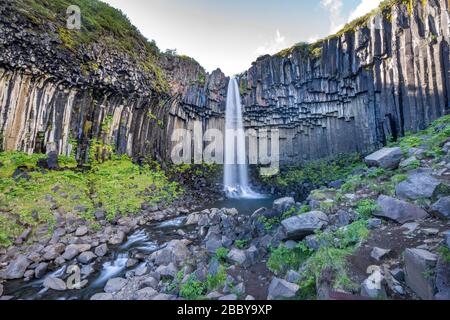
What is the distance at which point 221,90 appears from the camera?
24.4m

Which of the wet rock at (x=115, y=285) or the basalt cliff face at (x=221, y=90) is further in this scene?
the basalt cliff face at (x=221, y=90)

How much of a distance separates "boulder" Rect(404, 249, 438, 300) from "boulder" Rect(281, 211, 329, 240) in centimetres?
208

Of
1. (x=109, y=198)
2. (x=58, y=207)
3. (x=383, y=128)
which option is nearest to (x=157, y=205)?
(x=109, y=198)

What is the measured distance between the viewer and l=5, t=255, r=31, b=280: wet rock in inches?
259

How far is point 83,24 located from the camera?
50.0 ft

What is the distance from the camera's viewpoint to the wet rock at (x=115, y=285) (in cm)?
584

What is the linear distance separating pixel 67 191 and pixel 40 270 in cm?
557

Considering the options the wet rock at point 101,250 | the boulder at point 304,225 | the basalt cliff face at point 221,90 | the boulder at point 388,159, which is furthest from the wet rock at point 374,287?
the basalt cliff face at point 221,90

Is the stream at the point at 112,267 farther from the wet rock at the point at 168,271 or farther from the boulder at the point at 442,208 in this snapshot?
the boulder at the point at 442,208

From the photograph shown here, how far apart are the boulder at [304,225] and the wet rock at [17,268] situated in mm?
7886

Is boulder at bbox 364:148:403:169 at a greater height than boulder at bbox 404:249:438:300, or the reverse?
boulder at bbox 364:148:403:169

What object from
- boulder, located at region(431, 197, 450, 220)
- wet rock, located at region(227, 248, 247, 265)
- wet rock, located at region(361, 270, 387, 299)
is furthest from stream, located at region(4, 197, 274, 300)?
boulder, located at region(431, 197, 450, 220)

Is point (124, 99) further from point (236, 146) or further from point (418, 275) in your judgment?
point (418, 275)

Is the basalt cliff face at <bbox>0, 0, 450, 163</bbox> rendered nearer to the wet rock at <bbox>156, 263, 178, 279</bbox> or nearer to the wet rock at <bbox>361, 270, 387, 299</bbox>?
the wet rock at <bbox>156, 263, 178, 279</bbox>
